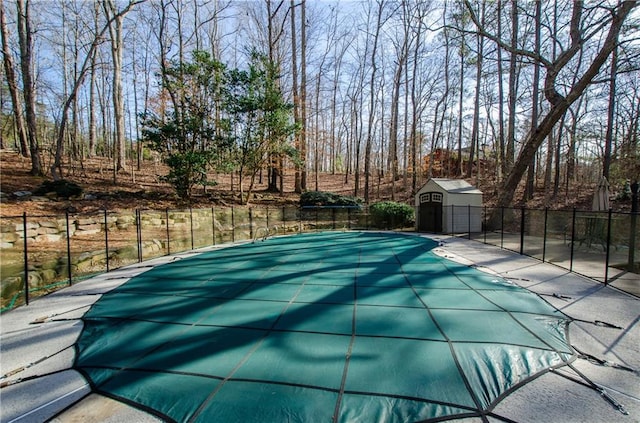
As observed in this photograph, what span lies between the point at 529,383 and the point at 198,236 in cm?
985

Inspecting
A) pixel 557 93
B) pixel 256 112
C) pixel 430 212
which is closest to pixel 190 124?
pixel 256 112

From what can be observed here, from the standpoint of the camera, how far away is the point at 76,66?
19.4 meters

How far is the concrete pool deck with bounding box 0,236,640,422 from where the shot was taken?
225cm

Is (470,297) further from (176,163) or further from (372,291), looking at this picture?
(176,163)

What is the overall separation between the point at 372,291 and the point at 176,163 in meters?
9.39

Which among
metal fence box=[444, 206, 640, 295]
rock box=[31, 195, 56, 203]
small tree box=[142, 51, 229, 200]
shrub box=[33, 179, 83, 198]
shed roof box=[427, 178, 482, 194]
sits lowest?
metal fence box=[444, 206, 640, 295]

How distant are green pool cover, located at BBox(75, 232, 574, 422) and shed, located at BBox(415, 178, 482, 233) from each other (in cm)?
734

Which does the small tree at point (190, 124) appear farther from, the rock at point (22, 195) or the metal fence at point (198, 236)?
the rock at point (22, 195)

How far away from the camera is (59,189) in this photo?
31.0ft

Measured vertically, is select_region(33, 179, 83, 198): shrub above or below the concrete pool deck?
above

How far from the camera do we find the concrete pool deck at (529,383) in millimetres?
2250

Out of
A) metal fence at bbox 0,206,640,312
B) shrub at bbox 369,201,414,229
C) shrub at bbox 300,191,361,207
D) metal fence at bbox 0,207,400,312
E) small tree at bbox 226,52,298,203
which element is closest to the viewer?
metal fence at bbox 0,207,400,312

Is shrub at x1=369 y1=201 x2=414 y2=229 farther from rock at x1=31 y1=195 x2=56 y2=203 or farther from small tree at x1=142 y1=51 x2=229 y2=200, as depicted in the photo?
rock at x1=31 y1=195 x2=56 y2=203

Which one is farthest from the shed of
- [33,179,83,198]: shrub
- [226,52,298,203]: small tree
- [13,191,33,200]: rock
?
[13,191,33,200]: rock
